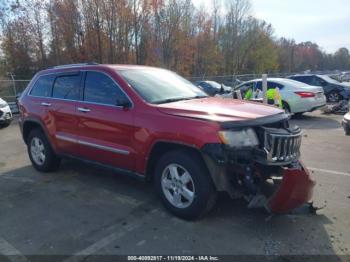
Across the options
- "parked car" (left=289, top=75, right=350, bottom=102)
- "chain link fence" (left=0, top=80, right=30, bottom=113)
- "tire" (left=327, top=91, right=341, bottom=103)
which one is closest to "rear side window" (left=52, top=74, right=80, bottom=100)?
"chain link fence" (left=0, top=80, right=30, bottom=113)

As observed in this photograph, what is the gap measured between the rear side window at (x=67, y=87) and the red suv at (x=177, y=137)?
2cm

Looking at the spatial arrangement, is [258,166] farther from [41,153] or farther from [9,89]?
[9,89]

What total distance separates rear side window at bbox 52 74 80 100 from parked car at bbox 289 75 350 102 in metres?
14.2

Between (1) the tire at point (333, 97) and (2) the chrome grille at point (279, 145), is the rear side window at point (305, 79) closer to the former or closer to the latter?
(1) the tire at point (333, 97)

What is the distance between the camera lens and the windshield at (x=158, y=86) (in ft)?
13.9

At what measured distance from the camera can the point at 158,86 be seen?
4.49m

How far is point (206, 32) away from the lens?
173ft

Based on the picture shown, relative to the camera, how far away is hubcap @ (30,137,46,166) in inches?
228

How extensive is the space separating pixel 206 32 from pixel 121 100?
51.3 m

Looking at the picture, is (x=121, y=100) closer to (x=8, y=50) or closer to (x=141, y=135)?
(x=141, y=135)

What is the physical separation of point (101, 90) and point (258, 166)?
95.3 inches

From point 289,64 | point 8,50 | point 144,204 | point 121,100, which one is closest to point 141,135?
point 121,100

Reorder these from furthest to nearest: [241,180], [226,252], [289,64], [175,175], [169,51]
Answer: [289,64] → [169,51] → [175,175] → [241,180] → [226,252]

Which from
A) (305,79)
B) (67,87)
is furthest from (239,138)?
(305,79)
